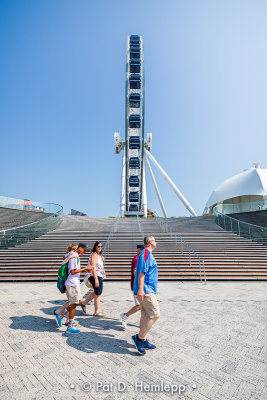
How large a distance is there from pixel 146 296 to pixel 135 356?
72 centimetres

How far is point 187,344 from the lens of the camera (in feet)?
9.78

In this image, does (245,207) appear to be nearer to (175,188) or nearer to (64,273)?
(175,188)

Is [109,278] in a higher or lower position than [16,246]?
lower

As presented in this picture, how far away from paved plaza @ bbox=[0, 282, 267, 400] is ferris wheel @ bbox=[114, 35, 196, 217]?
33.0 m

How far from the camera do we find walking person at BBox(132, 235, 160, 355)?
271cm

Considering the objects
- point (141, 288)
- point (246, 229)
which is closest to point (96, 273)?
point (141, 288)

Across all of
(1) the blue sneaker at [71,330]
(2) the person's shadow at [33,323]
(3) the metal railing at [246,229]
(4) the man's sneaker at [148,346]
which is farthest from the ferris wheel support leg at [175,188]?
(4) the man's sneaker at [148,346]

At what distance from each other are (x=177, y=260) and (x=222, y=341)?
6.59 meters

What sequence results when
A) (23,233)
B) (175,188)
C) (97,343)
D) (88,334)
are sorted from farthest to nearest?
1. (175,188)
2. (23,233)
3. (88,334)
4. (97,343)

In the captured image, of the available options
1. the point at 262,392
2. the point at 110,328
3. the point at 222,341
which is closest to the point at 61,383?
the point at 110,328

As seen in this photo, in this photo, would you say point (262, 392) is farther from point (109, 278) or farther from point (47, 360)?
point (109, 278)

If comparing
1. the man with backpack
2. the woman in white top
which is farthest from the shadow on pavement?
the woman in white top

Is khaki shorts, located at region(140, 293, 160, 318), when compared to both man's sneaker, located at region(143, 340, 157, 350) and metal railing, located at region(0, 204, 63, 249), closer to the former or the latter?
man's sneaker, located at region(143, 340, 157, 350)

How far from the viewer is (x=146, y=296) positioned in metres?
2.76
